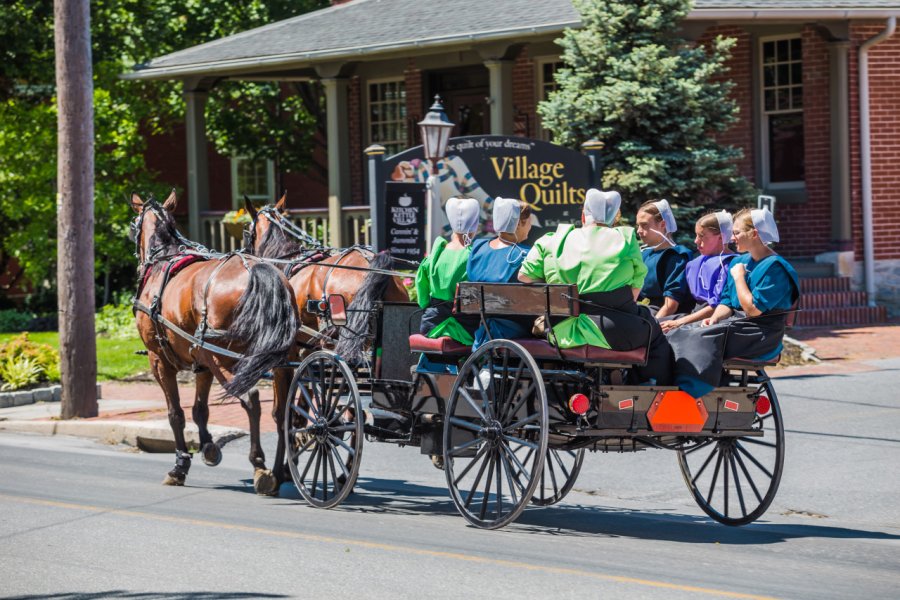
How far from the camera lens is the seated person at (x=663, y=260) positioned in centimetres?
905

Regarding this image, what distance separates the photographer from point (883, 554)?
8016mm

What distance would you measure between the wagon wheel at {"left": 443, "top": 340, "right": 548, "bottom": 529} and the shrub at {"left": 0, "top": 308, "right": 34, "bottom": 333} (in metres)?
18.2

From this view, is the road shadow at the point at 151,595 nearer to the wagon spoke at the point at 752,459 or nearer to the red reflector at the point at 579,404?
the red reflector at the point at 579,404

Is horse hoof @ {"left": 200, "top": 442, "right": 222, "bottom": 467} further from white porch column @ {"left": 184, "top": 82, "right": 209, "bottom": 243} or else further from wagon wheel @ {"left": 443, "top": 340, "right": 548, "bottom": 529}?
white porch column @ {"left": 184, "top": 82, "right": 209, "bottom": 243}

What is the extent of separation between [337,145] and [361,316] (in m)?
12.8

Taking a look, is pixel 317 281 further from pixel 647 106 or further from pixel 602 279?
pixel 647 106

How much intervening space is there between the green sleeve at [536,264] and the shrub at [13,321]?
18577mm

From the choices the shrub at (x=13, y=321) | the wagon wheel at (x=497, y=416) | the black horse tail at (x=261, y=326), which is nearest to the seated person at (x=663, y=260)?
the wagon wheel at (x=497, y=416)

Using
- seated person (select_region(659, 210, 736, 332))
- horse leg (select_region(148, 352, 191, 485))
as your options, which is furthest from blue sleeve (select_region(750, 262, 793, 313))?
horse leg (select_region(148, 352, 191, 485))

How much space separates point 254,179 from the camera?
30.3m

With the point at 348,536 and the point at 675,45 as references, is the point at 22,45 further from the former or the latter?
the point at 348,536

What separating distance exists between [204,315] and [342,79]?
42.3 feet

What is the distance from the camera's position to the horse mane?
1210cm

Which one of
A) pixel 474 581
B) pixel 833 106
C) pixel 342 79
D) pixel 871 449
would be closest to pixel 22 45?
pixel 342 79
